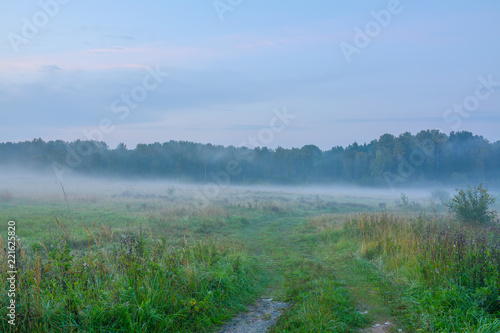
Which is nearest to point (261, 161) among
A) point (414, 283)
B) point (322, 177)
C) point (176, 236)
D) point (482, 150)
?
point (322, 177)

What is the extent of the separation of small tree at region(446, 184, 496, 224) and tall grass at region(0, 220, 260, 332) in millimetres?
10986

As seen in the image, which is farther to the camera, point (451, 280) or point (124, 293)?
point (451, 280)

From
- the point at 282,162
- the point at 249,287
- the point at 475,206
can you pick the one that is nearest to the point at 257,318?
the point at 249,287

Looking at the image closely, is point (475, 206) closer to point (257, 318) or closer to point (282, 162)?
point (257, 318)

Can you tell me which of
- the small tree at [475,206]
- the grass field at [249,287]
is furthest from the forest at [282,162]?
the grass field at [249,287]

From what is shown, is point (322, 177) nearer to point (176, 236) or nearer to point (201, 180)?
point (201, 180)

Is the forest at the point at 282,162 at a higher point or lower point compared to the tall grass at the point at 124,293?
higher

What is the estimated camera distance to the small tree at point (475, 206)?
13875 millimetres

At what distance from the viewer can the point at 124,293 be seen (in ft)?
16.9

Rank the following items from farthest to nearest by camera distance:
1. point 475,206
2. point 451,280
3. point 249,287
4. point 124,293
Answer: point 475,206 < point 249,287 < point 451,280 < point 124,293

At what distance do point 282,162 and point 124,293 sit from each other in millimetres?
91520

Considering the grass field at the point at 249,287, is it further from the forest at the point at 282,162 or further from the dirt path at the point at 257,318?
the forest at the point at 282,162

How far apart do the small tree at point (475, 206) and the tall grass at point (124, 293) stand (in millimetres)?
10986

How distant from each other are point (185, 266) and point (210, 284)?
60cm
